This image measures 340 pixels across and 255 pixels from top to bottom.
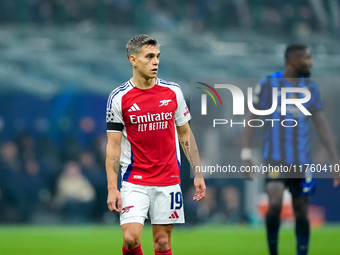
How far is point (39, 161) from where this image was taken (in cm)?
1452

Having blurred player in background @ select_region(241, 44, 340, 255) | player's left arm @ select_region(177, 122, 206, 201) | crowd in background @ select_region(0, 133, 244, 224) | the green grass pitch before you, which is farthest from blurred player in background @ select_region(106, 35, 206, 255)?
crowd in background @ select_region(0, 133, 244, 224)

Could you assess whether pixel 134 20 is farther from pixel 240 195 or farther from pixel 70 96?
pixel 240 195

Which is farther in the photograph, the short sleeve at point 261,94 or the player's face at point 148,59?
the short sleeve at point 261,94

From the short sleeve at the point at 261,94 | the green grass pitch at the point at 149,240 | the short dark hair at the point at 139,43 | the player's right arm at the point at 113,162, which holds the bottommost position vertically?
the green grass pitch at the point at 149,240

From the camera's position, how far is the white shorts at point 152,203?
19.8 ft

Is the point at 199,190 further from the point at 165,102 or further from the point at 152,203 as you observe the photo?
the point at 165,102

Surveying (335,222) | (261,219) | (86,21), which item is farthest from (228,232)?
(86,21)

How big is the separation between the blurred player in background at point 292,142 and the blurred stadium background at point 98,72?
14.1 ft

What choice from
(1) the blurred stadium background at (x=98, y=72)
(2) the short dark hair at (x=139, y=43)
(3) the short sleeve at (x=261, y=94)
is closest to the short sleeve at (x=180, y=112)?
(2) the short dark hair at (x=139, y=43)

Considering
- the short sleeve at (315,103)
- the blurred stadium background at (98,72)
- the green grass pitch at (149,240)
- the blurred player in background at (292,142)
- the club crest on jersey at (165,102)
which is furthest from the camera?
the blurred stadium background at (98,72)

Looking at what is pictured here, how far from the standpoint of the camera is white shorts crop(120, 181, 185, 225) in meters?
6.04

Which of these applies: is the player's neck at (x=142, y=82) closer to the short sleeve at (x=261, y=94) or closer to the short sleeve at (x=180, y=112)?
the short sleeve at (x=180, y=112)

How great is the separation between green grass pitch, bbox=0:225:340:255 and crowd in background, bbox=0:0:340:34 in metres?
5.37

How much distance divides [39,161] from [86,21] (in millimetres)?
3994
